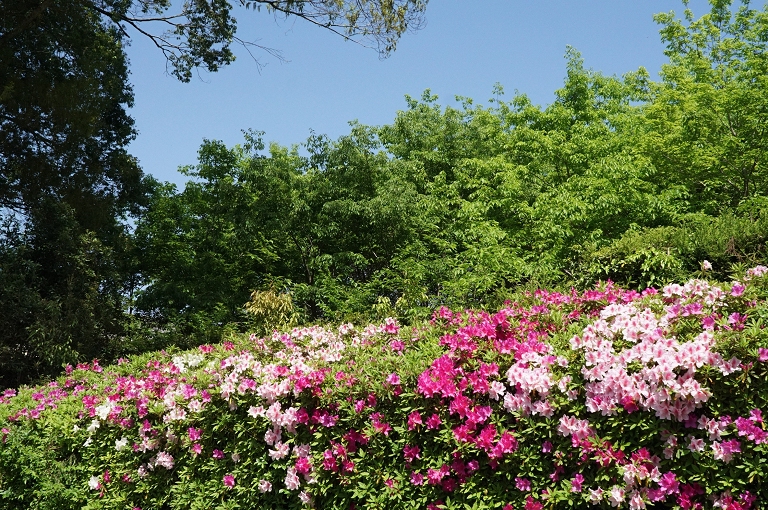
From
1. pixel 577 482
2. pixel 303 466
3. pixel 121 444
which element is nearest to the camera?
pixel 577 482

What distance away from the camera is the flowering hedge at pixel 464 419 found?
7.59ft

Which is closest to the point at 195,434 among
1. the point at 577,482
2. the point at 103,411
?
the point at 103,411

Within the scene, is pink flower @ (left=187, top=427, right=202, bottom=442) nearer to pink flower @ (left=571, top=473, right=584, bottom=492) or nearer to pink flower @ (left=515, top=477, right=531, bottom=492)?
pink flower @ (left=515, top=477, right=531, bottom=492)

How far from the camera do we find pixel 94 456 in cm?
450

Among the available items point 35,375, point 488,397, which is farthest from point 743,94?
point 35,375

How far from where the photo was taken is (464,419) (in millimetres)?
2805

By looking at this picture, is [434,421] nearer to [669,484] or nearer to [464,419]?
[464,419]

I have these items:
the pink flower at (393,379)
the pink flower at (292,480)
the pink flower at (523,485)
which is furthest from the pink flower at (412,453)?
the pink flower at (292,480)

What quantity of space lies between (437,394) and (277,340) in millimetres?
2128

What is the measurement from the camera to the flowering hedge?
91.1 inches

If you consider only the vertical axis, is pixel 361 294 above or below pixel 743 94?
below

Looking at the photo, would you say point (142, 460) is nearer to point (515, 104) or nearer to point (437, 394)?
point (437, 394)

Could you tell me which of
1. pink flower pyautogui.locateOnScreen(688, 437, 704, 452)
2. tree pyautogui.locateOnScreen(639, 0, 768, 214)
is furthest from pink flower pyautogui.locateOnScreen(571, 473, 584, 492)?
tree pyautogui.locateOnScreen(639, 0, 768, 214)

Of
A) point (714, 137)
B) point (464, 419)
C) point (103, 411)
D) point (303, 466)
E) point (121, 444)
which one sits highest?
point (714, 137)
